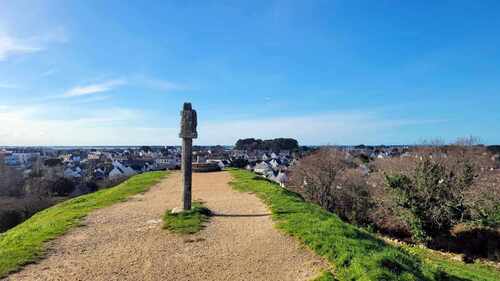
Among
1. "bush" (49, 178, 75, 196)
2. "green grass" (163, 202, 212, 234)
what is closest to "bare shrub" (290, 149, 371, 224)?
"green grass" (163, 202, 212, 234)

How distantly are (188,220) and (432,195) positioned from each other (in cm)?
1304

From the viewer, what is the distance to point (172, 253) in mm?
6234

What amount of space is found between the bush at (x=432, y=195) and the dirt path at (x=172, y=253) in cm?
1062

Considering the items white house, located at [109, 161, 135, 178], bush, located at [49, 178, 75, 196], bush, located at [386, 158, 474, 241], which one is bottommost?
bush, located at [49, 178, 75, 196]

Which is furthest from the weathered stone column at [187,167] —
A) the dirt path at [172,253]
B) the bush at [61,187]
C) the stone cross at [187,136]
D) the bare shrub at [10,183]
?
the bare shrub at [10,183]

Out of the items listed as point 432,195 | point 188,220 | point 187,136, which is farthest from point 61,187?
point 432,195

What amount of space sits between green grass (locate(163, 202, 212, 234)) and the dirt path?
232 mm

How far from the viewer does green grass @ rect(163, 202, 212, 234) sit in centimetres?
787

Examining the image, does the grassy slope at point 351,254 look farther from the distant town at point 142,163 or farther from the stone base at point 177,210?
the distant town at point 142,163

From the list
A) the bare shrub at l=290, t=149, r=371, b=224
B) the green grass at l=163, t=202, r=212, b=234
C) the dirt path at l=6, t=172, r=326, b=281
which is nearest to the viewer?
the dirt path at l=6, t=172, r=326, b=281

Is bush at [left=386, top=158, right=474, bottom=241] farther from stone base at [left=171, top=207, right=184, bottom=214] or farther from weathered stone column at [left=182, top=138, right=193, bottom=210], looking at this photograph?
stone base at [left=171, top=207, right=184, bottom=214]

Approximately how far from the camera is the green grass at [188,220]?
310 inches

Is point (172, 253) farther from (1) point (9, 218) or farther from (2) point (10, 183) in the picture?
(2) point (10, 183)

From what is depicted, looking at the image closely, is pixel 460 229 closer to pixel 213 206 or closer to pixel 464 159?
pixel 464 159
